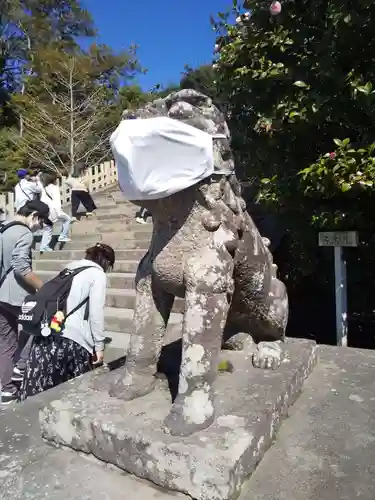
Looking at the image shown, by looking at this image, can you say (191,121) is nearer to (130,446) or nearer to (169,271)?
(169,271)

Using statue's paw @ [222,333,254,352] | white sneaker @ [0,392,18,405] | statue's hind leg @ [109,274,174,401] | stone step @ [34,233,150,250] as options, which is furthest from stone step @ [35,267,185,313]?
statue's hind leg @ [109,274,174,401]

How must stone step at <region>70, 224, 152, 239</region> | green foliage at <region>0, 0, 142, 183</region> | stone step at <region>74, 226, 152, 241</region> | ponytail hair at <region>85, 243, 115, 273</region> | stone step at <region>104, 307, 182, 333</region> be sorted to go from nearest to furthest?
ponytail hair at <region>85, 243, 115, 273</region> → stone step at <region>104, 307, 182, 333</region> → stone step at <region>74, 226, 152, 241</region> → stone step at <region>70, 224, 152, 239</region> → green foliage at <region>0, 0, 142, 183</region>

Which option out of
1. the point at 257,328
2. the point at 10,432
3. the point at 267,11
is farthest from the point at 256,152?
the point at 10,432

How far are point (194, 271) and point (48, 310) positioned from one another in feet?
4.76

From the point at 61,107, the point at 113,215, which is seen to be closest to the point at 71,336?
the point at 113,215

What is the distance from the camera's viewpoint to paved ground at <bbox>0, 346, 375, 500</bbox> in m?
1.47

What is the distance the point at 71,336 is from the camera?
114 inches

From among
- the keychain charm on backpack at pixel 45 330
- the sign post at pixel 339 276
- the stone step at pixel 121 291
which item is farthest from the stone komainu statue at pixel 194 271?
the stone step at pixel 121 291

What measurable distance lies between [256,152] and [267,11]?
51.3 inches

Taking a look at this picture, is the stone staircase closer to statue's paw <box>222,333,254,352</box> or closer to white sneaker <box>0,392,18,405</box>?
white sneaker <box>0,392,18,405</box>

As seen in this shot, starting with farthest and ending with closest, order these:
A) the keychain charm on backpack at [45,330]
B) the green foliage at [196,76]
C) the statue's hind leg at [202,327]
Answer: the green foliage at [196,76] → the keychain charm on backpack at [45,330] → the statue's hind leg at [202,327]

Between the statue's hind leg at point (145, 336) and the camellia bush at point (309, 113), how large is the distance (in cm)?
189

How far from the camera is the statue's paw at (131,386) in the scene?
1.85 metres

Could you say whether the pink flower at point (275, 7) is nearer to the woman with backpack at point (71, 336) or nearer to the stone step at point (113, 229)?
the woman with backpack at point (71, 336)
